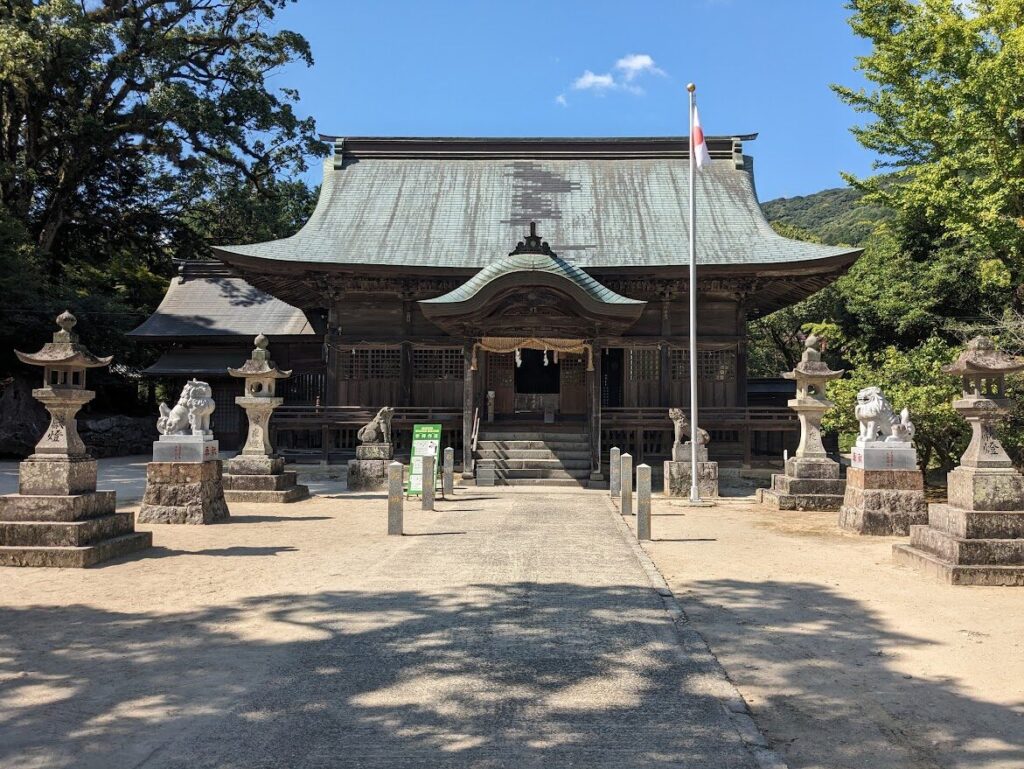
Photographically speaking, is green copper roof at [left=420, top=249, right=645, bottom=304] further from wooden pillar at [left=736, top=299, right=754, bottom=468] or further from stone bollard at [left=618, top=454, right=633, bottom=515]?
stone bollard at [left=618, top=454, right=633, bottom=515]

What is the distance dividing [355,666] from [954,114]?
54.4 ft

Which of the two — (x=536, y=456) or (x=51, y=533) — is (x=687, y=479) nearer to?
(x=536, y=456)

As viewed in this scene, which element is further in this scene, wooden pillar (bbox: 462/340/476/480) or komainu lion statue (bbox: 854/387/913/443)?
wooden pillar (bbox: 462/340/476/480)

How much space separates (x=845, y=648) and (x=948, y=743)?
4.66ft

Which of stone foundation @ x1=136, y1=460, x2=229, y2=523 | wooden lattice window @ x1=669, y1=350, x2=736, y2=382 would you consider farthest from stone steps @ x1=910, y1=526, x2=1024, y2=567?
wooden lattice window @ x1=669, y1=350, x2=736, y2=382

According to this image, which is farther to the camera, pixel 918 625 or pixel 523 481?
pixel 523 481

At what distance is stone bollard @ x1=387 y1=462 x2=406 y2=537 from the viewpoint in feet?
30.5

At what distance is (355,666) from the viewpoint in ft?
14.4

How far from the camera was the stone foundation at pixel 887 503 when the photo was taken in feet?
31.9

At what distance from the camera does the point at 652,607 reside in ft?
19.1

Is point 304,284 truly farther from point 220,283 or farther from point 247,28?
point 247,28

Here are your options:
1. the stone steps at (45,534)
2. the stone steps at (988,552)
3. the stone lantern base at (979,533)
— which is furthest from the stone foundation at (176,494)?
the stone steps at (988,552)

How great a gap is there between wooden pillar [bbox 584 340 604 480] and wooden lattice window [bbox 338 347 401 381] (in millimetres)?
5651

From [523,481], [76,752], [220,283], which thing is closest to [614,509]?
[523,481]
